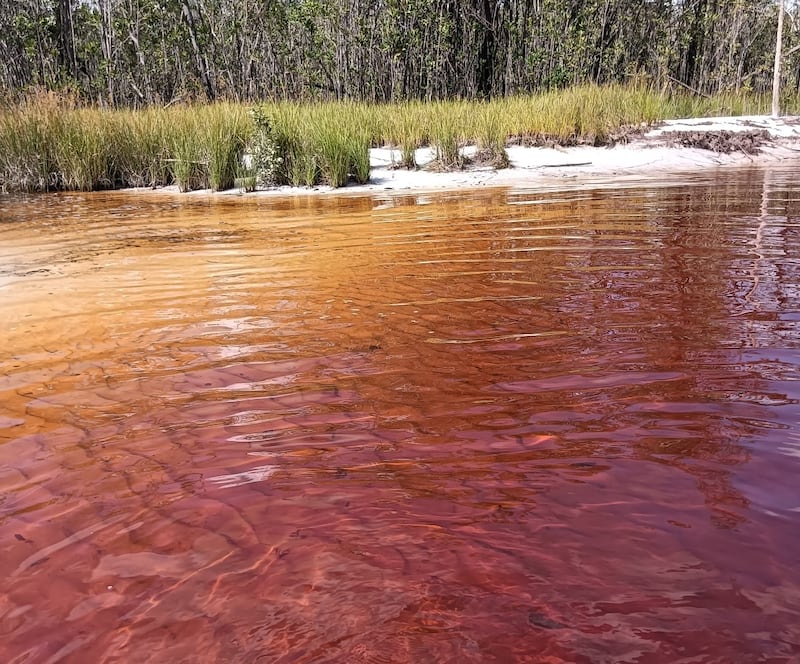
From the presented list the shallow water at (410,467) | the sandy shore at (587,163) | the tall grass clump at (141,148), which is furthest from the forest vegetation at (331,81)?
the shallow water at (410,467)

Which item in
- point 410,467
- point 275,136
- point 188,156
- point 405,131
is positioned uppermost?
point 405,131

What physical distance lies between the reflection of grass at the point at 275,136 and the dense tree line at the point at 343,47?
5.82m

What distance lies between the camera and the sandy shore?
9.06 meters

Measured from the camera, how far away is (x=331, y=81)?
19.1 m

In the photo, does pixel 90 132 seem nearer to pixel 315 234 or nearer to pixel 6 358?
pixel 315 234

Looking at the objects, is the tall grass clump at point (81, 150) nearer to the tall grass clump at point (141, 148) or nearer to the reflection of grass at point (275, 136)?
the reflection of grass at point (275, 136)

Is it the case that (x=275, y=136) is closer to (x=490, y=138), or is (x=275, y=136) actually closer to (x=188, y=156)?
(x=188, y=156)

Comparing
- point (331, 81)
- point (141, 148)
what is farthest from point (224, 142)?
point (331, 81)

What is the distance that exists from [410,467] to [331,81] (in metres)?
19.4

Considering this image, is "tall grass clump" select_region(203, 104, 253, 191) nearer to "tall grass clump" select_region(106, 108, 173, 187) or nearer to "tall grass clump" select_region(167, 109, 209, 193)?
"tall grass clump" select_region(167, 109, 209, 193)

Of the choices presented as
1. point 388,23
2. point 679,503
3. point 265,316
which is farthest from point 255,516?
point 388,23

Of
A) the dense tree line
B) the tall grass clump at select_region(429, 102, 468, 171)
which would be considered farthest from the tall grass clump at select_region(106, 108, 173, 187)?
the dense tree line

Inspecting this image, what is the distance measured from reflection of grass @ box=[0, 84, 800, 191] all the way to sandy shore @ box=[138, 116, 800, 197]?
309mm

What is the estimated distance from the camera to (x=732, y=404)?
1816 mm
